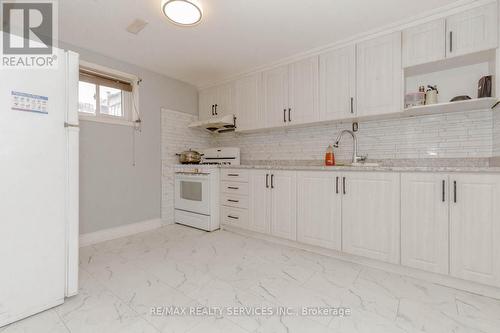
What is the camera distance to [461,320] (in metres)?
1.45

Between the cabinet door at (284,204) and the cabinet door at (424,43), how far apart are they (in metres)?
1.65

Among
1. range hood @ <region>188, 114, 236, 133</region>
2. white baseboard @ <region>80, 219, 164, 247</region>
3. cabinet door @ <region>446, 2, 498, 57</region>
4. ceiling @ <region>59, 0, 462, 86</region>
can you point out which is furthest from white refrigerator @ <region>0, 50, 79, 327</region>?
cabinet door @ <region>446, 2, 498, 57</region>

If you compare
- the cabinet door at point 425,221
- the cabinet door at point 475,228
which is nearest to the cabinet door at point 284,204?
the cabinet door at point 425,221

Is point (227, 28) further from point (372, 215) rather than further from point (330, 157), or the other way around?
point (372, 215)

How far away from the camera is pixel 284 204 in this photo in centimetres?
278

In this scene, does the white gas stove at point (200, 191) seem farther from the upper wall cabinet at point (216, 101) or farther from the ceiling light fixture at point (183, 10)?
the ceiling light fixture at point (183, 10)

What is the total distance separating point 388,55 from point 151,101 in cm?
315

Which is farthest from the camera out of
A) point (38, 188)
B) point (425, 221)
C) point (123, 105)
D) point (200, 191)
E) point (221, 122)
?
point (221, 122)

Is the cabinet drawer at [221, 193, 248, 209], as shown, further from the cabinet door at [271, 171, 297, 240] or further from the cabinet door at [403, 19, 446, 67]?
the cabinet door at [403, 19, 446, 67]

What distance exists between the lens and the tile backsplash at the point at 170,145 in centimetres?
369

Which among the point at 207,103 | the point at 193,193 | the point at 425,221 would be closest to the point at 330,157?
the point at 425,221

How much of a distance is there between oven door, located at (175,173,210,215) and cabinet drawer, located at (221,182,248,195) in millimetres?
230

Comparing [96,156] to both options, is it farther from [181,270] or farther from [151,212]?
[181,270]

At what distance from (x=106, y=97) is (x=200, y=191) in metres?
1.80
